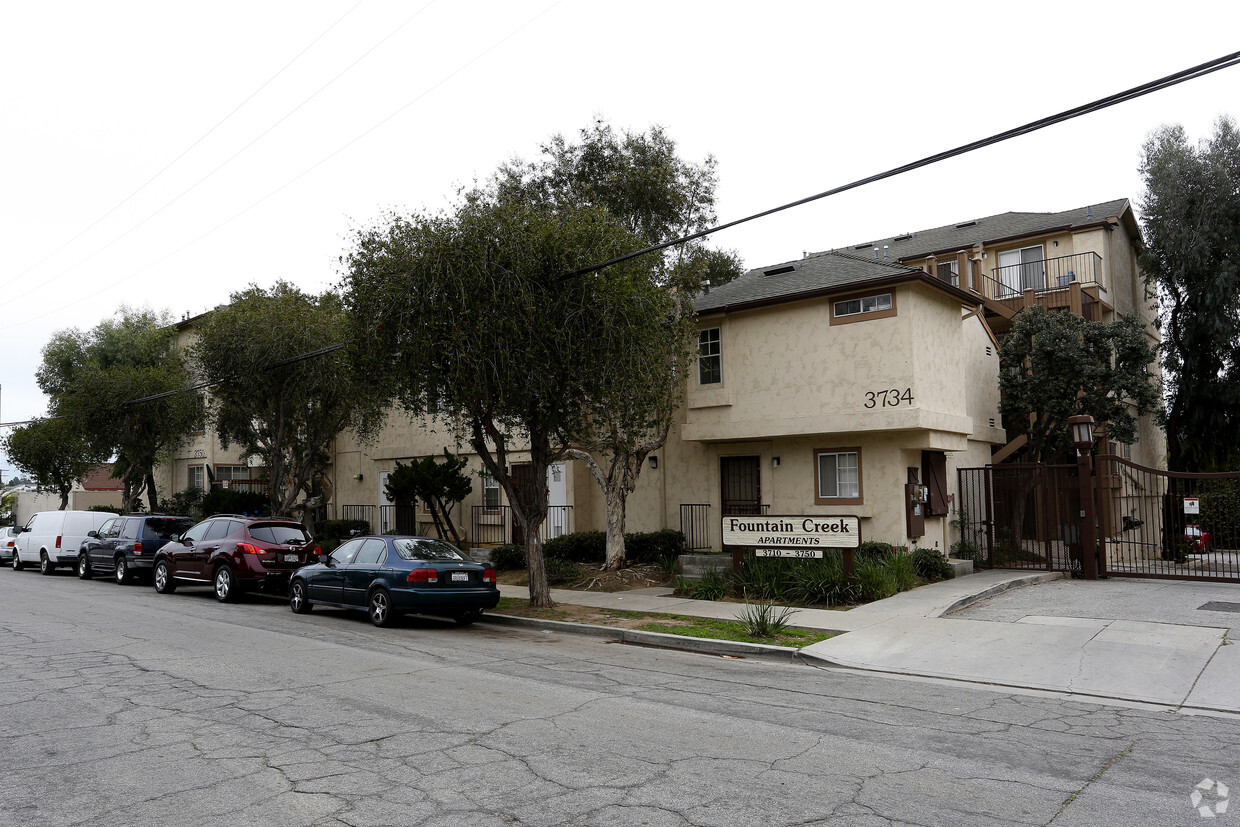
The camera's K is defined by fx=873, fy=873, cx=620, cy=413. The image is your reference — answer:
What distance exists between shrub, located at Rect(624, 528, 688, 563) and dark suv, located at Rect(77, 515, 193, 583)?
10661mm

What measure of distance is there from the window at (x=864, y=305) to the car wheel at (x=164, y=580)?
50.1 ft

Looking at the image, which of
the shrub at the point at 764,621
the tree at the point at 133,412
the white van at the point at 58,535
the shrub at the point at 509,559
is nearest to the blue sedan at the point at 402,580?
the shrub at the point at 764,621

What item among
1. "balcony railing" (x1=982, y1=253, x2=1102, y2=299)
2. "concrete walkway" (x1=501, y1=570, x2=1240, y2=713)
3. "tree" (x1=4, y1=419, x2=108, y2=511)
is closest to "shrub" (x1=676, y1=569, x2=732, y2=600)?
"concrete walkway" (x1=501, y1=570, x2=1240, y2=713)

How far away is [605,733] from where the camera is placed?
6.92 metres

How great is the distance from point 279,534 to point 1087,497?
1573 centimetres

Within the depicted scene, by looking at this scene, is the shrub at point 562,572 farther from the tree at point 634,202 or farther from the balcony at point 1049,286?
the balcony at point 1049,286

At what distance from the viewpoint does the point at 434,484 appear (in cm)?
2328

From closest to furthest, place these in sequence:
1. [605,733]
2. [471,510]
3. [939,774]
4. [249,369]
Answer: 1. [939,774]
2. [605,733]
3. [249,369]
4. [471,510]

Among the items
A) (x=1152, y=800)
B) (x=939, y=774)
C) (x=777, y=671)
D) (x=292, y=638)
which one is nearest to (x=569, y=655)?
(x=777, y=671)

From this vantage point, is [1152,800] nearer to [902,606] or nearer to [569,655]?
[569,655]

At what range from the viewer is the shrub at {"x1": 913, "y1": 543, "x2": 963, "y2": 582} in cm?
1741

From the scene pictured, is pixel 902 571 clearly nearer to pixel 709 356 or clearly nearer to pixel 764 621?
pixel 764 621

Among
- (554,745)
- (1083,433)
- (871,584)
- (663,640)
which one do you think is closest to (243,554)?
(663,640)

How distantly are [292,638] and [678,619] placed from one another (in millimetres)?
5636
